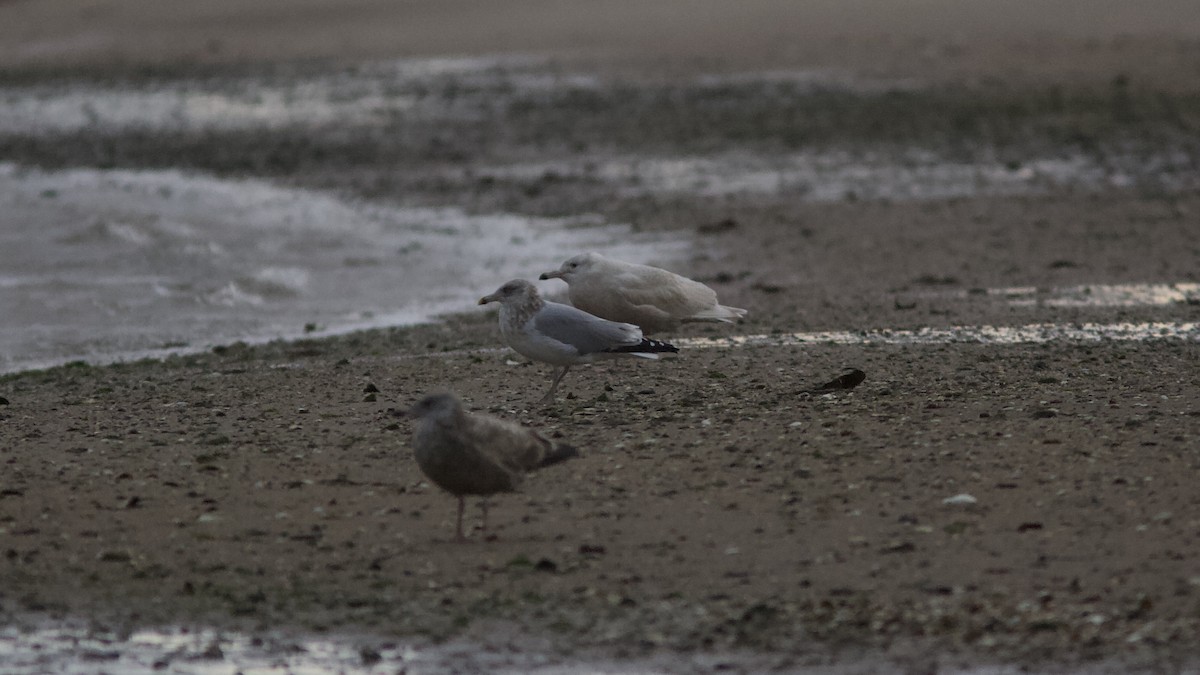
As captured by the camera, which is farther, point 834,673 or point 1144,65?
point 1144,65

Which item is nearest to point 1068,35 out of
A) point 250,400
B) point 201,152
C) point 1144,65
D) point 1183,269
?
point 1144,65

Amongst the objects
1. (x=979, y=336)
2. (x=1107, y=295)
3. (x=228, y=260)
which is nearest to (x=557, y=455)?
(x=979, y=336)

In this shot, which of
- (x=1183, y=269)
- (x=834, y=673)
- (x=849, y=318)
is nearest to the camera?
(x=834, y=673)

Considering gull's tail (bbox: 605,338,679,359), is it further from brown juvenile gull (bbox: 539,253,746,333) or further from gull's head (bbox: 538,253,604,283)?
gull's head (bbox: 538,253,604,283)

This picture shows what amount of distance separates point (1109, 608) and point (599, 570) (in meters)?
1.68

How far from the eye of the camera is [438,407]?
6.27 metres

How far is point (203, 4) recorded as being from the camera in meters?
38.8

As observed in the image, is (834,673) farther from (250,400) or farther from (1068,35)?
(1068,35)

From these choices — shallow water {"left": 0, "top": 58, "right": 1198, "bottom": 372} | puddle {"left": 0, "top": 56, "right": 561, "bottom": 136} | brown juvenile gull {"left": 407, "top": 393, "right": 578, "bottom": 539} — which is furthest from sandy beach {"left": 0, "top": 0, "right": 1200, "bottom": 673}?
puddle {"left": 0, "top": 56, "right": 561, "bottom": 136}

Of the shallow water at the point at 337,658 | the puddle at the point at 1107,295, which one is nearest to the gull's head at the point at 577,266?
the puddle at the point at 1107,295

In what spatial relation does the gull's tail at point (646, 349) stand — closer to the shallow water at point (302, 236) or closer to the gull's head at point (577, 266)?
the gull's head at point (577, 266)

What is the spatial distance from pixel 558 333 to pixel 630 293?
1023mm

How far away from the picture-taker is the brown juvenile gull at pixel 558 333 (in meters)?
8.05

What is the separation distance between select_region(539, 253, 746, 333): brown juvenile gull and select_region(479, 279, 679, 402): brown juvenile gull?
31.5 inches
